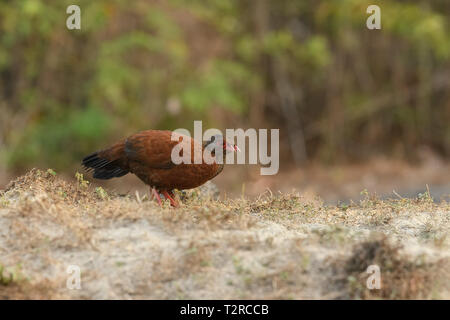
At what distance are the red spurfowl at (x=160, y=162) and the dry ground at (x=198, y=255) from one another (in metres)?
0.55

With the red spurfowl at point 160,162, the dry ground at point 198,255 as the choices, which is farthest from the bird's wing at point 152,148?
the dry ground at point 198,255

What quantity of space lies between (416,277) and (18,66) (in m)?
10.3

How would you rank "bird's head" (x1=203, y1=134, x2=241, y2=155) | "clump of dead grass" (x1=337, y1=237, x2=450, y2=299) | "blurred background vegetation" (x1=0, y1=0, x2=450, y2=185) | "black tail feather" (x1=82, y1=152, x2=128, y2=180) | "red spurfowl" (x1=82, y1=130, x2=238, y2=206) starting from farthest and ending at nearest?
"blurred background vegetation" (x1=0, y1=0, x2=450, y2=185), "black tail feather" (x1=82, y1=152, x2=128, y2=180), "bird's head" (x1=203, y1=134, x2=241, y2=155), "red spurfowl" (x1=82, y1=130, x2=238, y2=206), "clump of dead grass" (x1=337, y1=237, x2=450, y2=299)

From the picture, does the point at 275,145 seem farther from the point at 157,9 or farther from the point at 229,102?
the point at 157,9

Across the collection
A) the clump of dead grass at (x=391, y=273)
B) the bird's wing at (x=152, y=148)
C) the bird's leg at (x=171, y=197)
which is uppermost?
the bird's wing at (x=152, y=148)

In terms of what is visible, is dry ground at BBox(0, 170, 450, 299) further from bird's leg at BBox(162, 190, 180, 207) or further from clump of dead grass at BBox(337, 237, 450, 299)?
bird's leg at BBox(162, 190, 180, 207)

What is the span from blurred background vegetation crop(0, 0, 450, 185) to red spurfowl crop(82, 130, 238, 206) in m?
5.98

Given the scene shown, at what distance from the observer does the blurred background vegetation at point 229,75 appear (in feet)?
38.5

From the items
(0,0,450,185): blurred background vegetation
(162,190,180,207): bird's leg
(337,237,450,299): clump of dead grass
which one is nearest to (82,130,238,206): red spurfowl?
(162,190,180,207): bird's leg

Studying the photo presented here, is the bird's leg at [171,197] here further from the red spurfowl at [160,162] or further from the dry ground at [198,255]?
the dry ground at [198,255]

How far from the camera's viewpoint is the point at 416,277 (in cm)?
357

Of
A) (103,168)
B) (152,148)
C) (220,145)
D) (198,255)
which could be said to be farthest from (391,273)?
(103,168)

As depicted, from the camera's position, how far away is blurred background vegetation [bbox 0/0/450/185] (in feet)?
38.5
